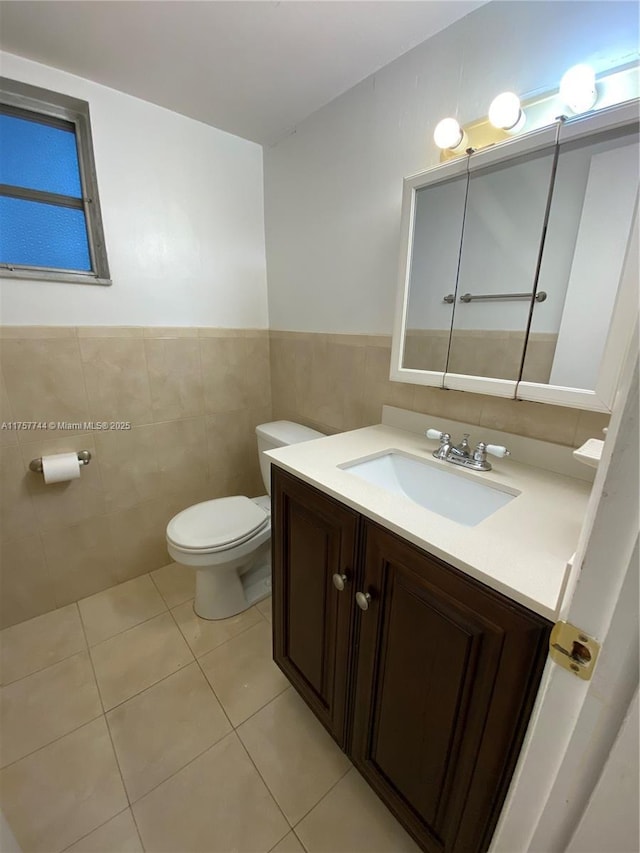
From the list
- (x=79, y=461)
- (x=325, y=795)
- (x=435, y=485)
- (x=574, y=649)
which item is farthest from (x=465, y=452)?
(x=79, y=461)

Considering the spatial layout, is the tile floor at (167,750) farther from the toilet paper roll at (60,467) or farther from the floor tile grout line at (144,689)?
the toilet paper roll at (60,467)

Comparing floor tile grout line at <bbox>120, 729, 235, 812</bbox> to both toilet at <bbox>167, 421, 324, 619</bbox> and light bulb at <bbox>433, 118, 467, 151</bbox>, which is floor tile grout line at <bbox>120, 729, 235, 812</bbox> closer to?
toilet at <bbox>167, 421, 324, 619</bbox>

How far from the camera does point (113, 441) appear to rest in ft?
5.34

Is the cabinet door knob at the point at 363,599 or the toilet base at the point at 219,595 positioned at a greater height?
the cabinet door knob at the point at 363,599

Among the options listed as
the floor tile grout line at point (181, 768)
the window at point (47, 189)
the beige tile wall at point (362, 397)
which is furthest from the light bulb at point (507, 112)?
the floor tile grout line at point (181, 768)

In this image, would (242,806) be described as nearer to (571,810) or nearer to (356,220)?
(571,810)

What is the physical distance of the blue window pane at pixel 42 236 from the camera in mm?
1294

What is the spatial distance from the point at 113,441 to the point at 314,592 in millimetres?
1218

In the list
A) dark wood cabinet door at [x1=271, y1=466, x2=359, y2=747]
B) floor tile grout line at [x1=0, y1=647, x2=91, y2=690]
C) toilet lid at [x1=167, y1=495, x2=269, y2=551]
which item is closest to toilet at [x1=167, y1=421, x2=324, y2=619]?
toilet lid at [x1=167, y1=495, x2=269, y2=551]

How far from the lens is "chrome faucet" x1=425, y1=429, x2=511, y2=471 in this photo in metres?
1.02

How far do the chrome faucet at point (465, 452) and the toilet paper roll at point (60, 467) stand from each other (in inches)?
57.5

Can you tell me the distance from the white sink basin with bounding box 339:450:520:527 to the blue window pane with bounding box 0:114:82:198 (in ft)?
5.18

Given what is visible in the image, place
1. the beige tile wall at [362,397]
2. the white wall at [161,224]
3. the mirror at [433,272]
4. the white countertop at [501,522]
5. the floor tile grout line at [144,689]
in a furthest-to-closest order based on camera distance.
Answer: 1. the white wall at [161,224]
2. the floor tile grout line at [144,689]
3. the mirror at [433,272]
4. the beige tile wall at [362,397]
5. the white countertop at [501,522]

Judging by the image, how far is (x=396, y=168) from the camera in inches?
47.8
